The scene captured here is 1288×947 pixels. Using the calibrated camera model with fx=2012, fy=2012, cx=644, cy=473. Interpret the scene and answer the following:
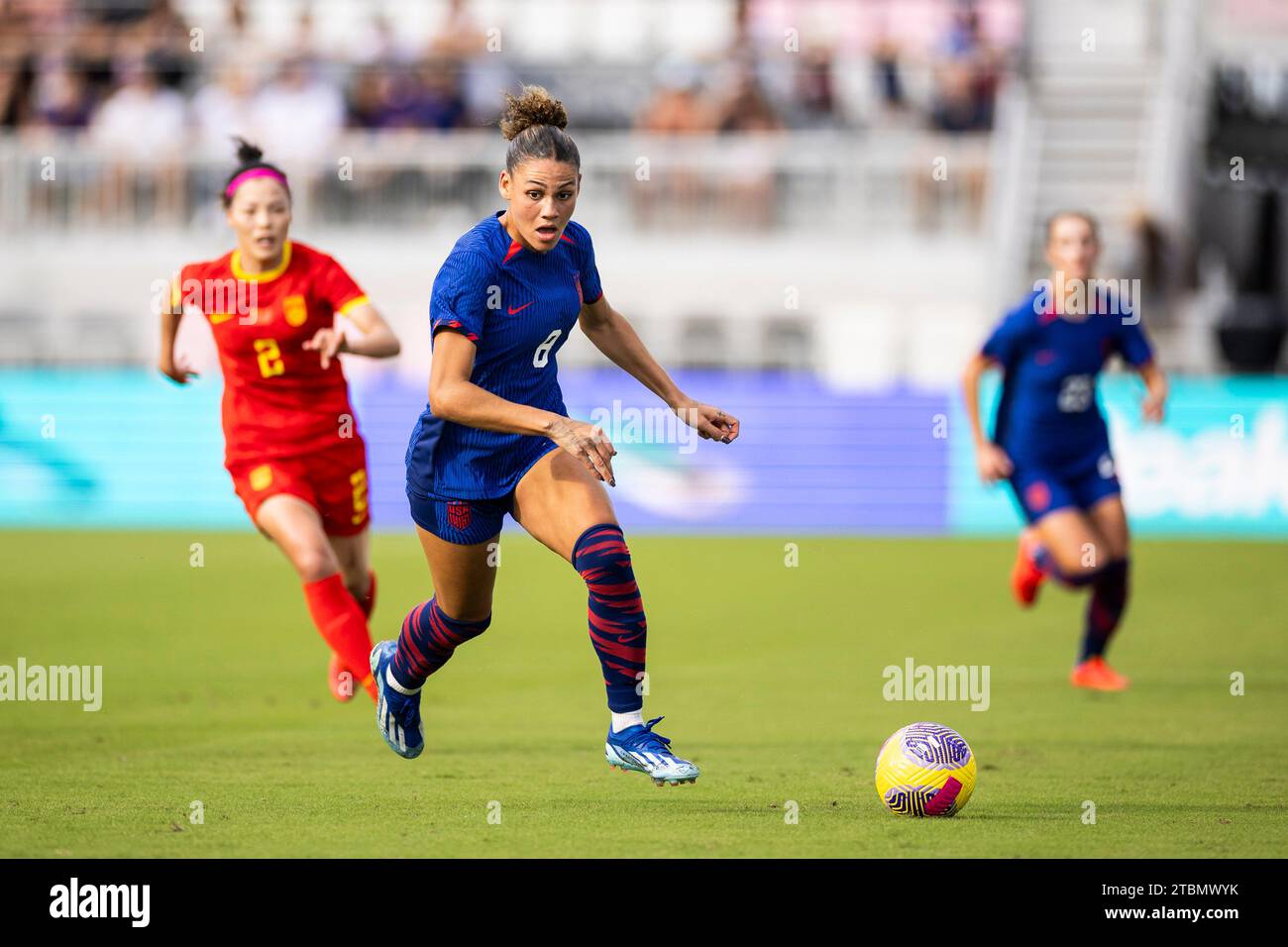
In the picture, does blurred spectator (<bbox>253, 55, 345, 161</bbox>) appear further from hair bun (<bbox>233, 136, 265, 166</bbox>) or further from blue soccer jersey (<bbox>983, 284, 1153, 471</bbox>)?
hair bun (<bbox>233, 136, 265, 166</bbox>)

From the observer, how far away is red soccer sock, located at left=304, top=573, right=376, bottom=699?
8984mm

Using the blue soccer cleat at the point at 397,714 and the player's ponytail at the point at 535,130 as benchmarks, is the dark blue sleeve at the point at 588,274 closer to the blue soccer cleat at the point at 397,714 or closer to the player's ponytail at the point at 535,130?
the player's ponytail at the point at 535,130

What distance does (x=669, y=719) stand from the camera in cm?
1001

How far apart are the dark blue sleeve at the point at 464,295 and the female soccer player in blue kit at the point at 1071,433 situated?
4736 millimetres

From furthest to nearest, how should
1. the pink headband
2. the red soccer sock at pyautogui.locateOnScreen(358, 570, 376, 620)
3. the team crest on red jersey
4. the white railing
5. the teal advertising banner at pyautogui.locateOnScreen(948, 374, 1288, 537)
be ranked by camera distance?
the white railing → the teal advertising banner at pyautogui.locateOnScreen(948, 374, 1288, 537) → the red soccer sock at pyautogui.locateOnScreen(358, 570, 376, 620) → the pink headband → the team crest on red jersey

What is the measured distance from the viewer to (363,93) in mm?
23328

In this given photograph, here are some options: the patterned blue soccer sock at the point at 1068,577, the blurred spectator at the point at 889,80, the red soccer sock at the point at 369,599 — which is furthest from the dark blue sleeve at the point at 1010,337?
the blurred spectator at the point at 889,80

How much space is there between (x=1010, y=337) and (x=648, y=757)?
5.14 meters

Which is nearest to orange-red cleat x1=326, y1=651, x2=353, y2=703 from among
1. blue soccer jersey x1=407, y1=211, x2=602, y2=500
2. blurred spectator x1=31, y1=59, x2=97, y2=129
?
blue soccer jersey x1=407, y1=211, x2=602, y2=500

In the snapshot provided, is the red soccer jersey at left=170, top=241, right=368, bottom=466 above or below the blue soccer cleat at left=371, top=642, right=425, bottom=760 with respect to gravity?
above

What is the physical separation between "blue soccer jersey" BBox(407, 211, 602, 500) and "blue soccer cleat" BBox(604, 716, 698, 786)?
1.01 m

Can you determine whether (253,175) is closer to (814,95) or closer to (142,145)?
(142,145)

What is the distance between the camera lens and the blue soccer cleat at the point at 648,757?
7094 mm

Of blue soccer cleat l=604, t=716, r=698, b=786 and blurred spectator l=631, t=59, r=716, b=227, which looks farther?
blurred spectator l=631, t=59, r=716, b=227
